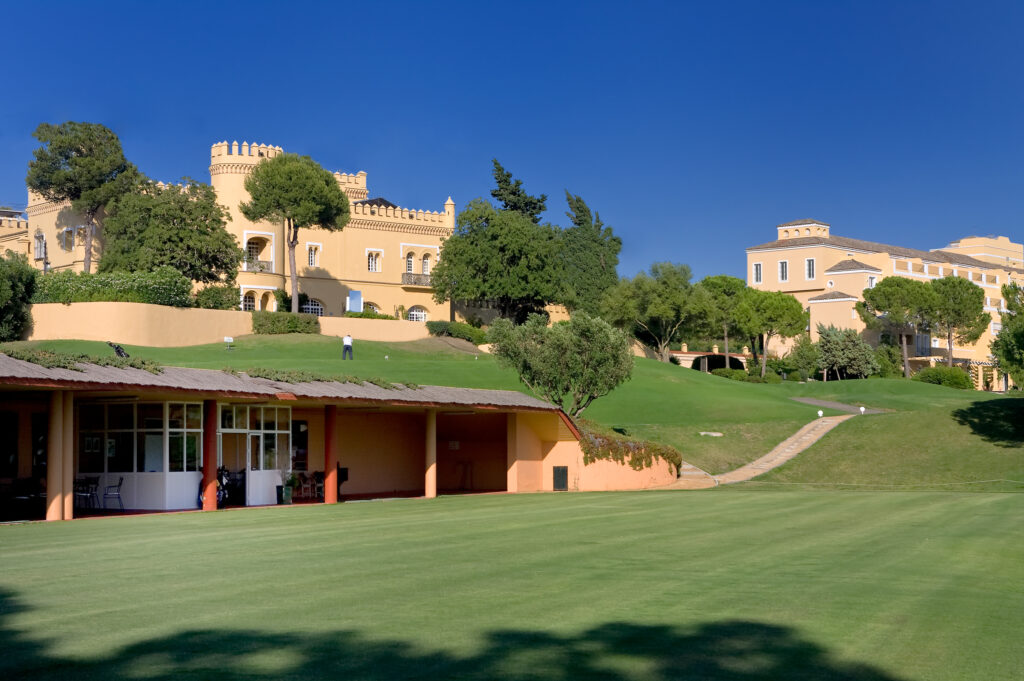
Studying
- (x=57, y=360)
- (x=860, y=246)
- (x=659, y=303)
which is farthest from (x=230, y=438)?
(x=860, y=246)

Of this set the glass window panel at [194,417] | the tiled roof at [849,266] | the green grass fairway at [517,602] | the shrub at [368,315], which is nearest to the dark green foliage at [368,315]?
the shrub at [368,315]

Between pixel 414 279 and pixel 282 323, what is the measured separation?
19.2 m

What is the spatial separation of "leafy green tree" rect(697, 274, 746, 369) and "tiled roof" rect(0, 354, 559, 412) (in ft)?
159

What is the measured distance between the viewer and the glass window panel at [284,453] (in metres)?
31.6

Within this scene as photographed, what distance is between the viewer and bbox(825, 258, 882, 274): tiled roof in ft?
316

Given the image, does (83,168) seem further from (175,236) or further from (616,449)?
(616,449)

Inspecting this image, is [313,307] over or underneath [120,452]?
over

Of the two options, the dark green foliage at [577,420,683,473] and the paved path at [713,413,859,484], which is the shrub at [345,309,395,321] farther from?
the dark green foliage at [577,420,683,473]

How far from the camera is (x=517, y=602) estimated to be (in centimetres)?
1101

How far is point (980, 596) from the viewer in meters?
11.8

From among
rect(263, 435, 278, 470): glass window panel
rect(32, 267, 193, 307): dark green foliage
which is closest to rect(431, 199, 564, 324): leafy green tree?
rect(32, 267, 193, 307): dark green foliage

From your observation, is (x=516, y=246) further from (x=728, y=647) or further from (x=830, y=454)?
(x=728, y=647)

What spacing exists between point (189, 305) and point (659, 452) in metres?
35.7

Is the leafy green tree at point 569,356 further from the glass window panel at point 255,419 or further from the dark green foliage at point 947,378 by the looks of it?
the dark green foliage at point 947,378
